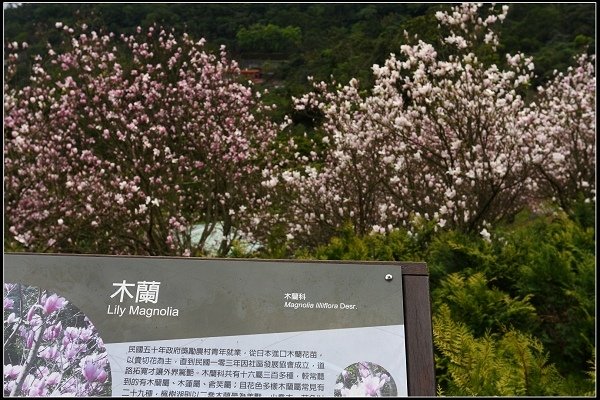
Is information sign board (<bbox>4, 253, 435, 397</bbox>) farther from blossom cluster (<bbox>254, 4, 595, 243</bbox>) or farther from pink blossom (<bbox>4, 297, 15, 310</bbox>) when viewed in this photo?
blossom cluster (<bbox>254, 4, 595, 243</bbox>)

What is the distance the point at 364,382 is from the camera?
215 cm

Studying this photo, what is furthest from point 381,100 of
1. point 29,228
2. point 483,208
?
point 29,228

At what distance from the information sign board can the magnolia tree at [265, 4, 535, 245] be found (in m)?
3.69

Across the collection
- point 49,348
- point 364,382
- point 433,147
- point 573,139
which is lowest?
point 364,382

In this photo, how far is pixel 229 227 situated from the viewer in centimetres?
803

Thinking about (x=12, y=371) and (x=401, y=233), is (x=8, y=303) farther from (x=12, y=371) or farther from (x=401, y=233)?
(x=401, y=233)

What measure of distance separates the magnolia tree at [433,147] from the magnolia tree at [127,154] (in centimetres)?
122

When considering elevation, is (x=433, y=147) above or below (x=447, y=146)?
above

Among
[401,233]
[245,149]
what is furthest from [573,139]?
[245,149]

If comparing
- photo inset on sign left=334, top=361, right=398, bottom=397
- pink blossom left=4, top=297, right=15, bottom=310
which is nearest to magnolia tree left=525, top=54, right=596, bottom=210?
photo inset on sign left=334, top=361, right=398, bottom=397

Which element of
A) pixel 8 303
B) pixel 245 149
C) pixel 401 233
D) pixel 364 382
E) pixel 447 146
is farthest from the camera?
pixel 245 149

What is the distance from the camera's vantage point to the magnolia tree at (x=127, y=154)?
25.2 feet

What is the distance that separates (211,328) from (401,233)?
3.85m

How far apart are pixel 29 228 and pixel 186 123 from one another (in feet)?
8.46
